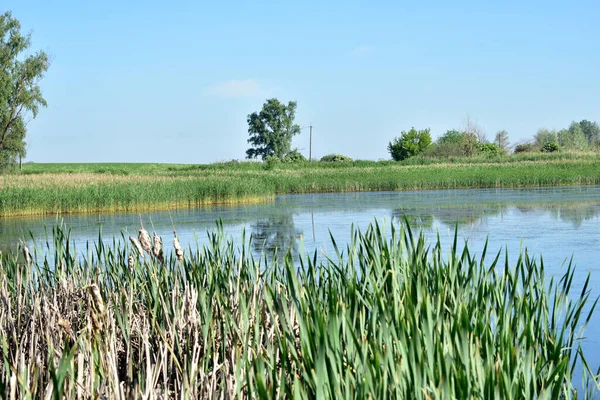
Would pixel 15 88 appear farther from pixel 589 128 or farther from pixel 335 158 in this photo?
pixel 589 128

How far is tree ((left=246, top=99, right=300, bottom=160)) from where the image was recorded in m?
68.6

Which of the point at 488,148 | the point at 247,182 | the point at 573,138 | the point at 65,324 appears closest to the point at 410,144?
the point at 488,148

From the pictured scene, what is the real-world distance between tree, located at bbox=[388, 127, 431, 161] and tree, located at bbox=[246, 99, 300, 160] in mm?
13908

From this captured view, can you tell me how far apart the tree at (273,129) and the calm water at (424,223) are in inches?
1811

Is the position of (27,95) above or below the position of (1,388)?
above

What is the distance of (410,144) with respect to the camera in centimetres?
5659

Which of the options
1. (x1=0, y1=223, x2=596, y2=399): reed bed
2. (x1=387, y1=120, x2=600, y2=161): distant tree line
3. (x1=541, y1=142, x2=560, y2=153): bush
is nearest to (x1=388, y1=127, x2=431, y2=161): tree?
(x1=387, y1=120, x2=600, y2=161): distant tree line

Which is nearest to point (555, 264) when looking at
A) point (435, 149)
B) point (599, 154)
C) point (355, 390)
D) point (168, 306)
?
point (168, 306)

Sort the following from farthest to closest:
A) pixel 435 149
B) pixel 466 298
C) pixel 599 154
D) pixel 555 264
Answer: pixel 435 149 → pixel 599 154 → pixel 555 264 → pixel 466 298

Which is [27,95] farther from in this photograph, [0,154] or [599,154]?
[599,154]

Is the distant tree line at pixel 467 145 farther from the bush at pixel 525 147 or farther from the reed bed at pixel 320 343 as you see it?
the reed bed at pixel 320 343

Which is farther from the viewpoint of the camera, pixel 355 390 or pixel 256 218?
pixel 256 218

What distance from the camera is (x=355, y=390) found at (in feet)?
7.56

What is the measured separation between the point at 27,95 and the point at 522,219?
75.9 feet
